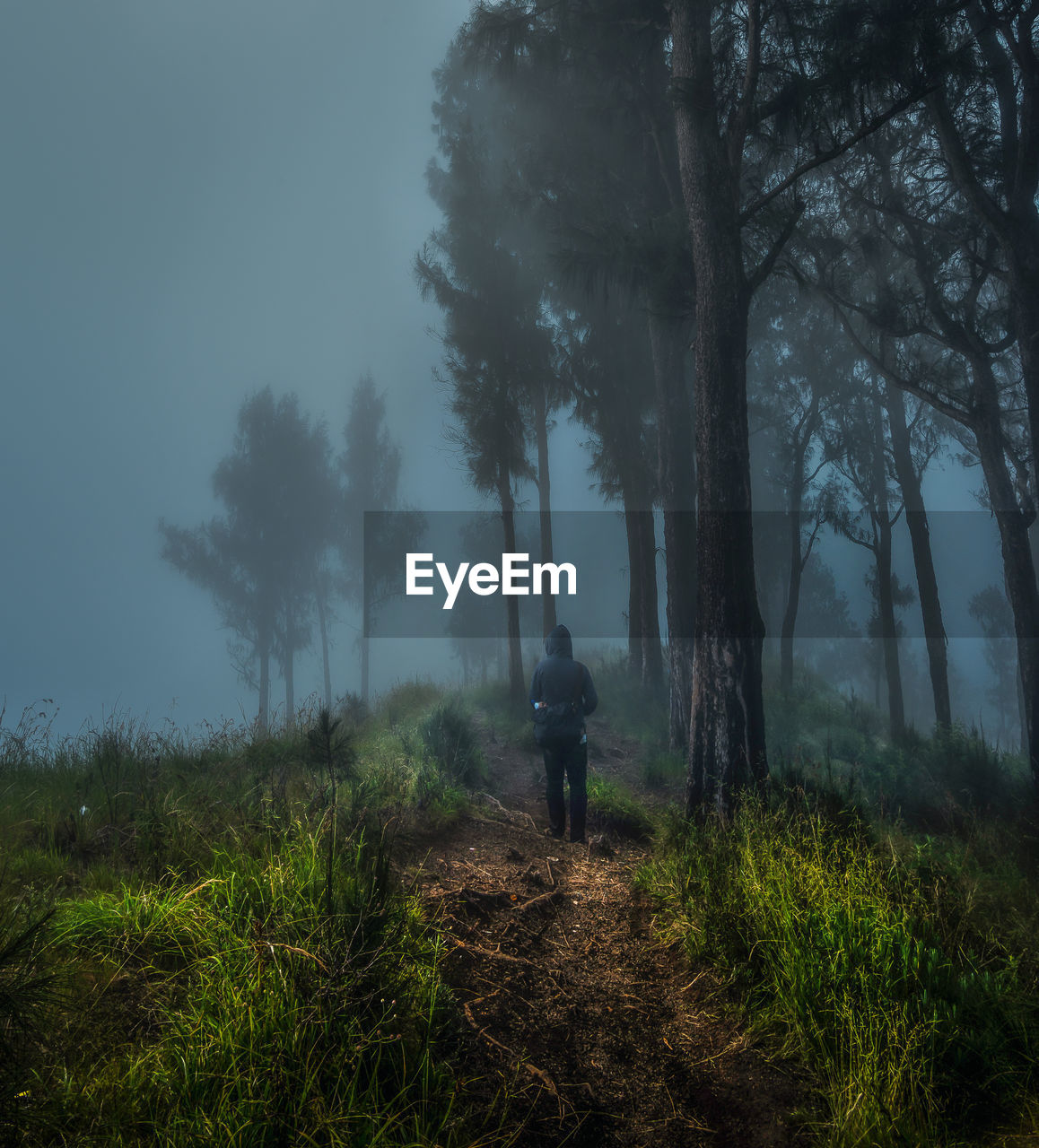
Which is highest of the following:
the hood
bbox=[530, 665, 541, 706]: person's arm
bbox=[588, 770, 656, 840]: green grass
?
the hood

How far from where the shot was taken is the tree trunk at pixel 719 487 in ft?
20.1

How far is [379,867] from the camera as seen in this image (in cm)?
281

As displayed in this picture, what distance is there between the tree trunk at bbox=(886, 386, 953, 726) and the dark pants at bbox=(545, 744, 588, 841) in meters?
9.54

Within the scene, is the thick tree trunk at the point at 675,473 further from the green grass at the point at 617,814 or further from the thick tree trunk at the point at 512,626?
the green grass at the point at 617,814

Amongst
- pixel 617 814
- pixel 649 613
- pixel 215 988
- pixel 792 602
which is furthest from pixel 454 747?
pixel 792 602

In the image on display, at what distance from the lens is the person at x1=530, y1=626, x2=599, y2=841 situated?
6305 mm

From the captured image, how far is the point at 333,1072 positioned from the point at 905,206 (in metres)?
13.7

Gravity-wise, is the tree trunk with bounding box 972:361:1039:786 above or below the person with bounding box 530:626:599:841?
above

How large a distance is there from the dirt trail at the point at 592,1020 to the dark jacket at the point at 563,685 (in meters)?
1.92

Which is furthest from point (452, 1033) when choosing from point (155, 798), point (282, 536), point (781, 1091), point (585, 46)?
point (282, 536)

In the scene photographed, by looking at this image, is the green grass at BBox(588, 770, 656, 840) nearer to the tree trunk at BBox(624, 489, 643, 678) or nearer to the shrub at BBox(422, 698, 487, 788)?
the shrub at BBox(422, 698, 487, 788)

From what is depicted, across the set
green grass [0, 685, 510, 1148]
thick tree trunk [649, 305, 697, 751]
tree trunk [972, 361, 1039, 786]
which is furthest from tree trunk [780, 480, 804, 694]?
green grass [0, 685, 510, 1148]

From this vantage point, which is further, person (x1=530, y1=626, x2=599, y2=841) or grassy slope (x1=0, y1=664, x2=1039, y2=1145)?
person (x1=530, y1=626, x2=599, y2=841)

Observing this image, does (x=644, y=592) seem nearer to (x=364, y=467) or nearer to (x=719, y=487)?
(x=719, y=487)
